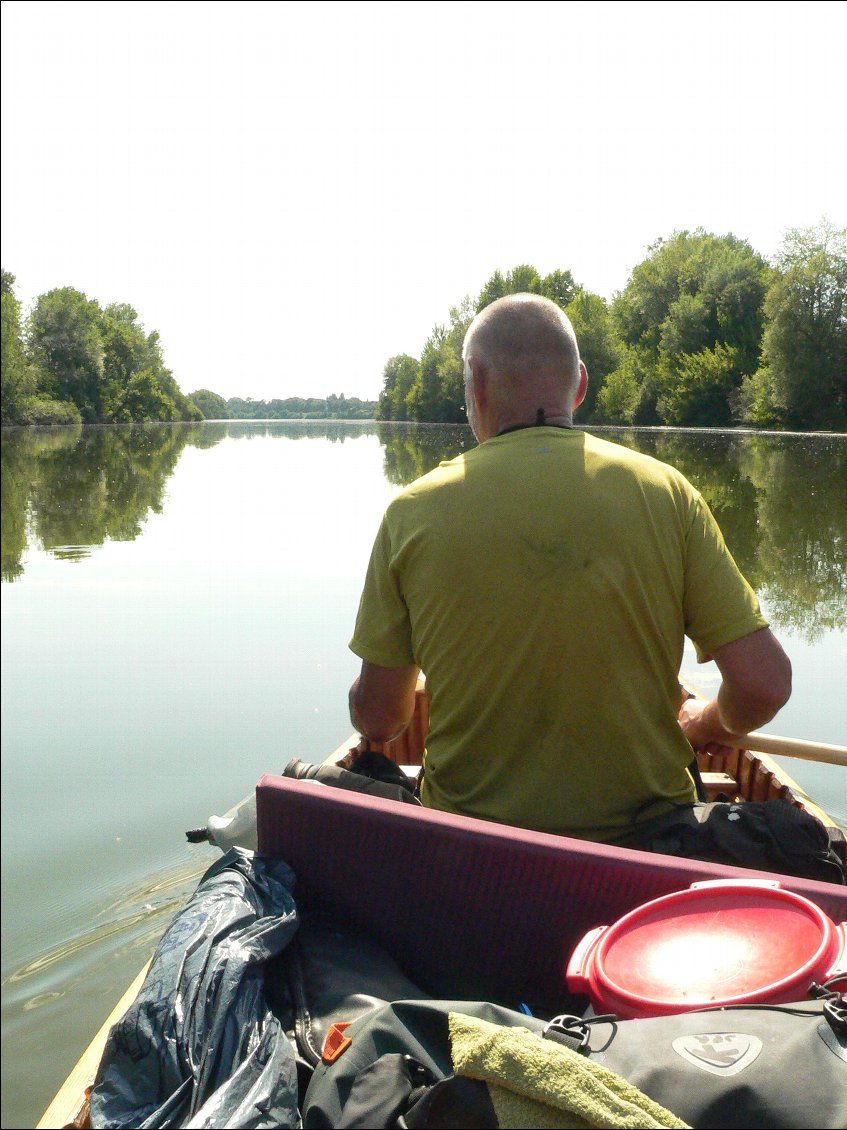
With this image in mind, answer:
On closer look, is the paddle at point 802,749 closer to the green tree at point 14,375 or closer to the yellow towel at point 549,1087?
the yellow towel at point 549,1087

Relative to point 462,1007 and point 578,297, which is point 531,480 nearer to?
point 462,1007

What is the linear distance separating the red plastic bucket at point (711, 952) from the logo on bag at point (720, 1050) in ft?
0.32

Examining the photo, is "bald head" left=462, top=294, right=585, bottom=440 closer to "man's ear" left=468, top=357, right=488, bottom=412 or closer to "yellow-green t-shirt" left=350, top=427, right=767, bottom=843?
"man's ear" left=468, top=357, right=488, bottom=412

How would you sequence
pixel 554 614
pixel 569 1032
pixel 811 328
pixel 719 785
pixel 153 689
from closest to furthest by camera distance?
pixel 569 1032
pixel 554 614
pixel 719 785
pixel 153 689
pixel 811 328

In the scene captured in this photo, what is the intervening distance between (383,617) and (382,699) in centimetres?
24

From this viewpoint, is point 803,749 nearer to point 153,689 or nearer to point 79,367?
point 153,689

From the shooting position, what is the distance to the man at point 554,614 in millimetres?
1978

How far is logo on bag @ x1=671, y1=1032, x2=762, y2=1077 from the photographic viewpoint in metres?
1.18

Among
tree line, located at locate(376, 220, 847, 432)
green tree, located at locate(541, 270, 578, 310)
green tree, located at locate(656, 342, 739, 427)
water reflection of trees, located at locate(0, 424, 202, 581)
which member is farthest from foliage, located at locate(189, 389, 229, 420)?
water reflection of trees, located at locate(0, 424, 202, 581)

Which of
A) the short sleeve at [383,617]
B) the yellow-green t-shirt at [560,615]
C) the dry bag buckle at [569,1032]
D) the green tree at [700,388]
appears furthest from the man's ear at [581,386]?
A: the green tree at [700,388]

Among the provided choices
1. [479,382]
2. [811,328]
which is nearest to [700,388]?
[811,328]

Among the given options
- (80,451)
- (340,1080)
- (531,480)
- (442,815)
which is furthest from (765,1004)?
(80,451)

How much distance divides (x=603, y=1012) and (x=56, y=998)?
2.54 metres

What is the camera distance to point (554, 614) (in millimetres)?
1967
